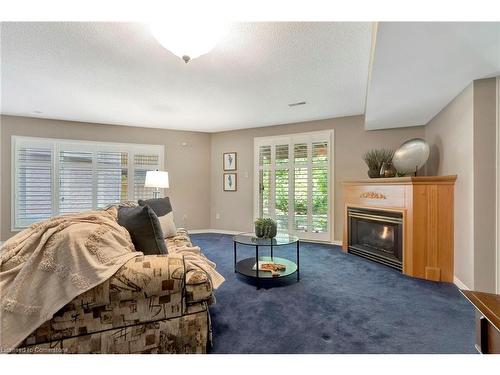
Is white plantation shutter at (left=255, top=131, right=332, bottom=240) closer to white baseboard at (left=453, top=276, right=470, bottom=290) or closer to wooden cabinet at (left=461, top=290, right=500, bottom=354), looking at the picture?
white baseboard at (left=453, top=276, right=470, bottom=290)

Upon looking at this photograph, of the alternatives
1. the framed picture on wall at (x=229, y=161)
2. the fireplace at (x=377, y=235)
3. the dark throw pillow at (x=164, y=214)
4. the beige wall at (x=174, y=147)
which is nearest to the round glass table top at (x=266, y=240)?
the dark throw pillow at (x=164, y=214)

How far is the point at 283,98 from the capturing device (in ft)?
10.7

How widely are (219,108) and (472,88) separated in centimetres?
301

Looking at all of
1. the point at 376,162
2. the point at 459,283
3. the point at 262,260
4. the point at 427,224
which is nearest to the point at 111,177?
the point at 262,260

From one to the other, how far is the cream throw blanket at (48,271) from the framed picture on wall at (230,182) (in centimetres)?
376

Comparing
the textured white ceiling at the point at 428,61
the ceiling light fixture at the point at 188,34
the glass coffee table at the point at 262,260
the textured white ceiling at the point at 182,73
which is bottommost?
the glass coffee table at the point at 262,260

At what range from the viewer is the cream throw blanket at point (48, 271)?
1.13 metres

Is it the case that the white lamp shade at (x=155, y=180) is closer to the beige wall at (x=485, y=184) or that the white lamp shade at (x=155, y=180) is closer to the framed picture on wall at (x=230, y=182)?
the framed picture on wall at (x=230, y=182)

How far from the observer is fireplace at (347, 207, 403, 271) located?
9.73ft

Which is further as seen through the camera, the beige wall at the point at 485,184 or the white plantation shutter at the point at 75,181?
the white plantation shutter at the point at 75,181

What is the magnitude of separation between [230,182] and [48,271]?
4.02 metres

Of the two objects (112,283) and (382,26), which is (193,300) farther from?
(382,26)

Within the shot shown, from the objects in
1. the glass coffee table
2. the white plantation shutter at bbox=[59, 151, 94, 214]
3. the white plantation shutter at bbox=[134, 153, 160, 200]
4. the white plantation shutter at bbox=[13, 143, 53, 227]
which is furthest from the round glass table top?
the white plantation shutter at bbox=[13, 143, 53, 227]
